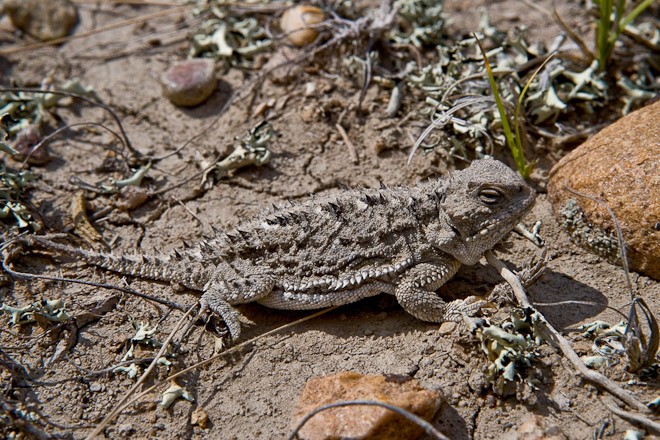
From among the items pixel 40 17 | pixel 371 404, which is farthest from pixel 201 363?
pixel 40 17

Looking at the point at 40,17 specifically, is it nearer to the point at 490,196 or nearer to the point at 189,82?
the point at 189,82

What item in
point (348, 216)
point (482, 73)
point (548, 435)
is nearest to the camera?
point (548, 435)

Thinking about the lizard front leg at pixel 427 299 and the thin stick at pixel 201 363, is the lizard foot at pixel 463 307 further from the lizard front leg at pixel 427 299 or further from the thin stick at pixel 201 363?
the thin stick at pixel 201 363

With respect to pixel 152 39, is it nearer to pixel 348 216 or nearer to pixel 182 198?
pixel 182 198

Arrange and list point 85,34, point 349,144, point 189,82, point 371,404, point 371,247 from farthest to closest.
Answer: point 85,34
point 189,82
point 349,144
point 371,247
point 371,404

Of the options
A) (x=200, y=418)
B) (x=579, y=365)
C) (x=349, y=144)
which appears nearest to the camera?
(x=579, y=365)

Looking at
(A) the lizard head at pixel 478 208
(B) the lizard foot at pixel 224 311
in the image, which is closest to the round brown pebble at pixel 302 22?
(A) the lizard head at pixel 478 208

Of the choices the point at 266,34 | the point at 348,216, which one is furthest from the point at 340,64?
the point at 348,216
